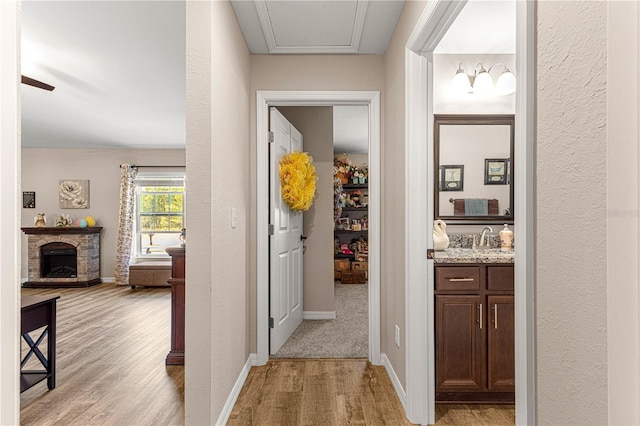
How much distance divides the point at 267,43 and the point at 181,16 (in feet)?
2.05

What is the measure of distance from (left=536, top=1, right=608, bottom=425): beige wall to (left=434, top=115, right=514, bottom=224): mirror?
2130mm

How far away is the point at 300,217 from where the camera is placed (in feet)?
13.5

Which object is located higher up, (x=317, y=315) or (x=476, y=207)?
(x=476, y=207)

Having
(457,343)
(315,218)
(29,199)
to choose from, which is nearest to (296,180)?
(315,218)

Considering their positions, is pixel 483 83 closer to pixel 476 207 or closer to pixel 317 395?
pixel 476 207

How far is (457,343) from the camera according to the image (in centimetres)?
242

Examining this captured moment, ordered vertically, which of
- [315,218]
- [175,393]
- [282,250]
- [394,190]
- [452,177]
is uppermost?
[452,177]

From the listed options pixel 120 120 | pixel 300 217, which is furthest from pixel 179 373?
pixel 120 120

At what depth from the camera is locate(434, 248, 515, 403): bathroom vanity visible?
95.2 inches

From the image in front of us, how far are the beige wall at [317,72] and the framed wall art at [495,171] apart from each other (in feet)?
3.44

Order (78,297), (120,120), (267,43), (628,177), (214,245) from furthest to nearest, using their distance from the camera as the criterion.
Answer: (78,297)
(120,120)
(267,43)
(214,245)
(628,177)

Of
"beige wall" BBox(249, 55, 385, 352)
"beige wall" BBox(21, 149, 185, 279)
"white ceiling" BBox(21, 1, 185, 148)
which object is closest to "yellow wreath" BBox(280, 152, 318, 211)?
"beige wall" BBox(249, 55, 385, 352)

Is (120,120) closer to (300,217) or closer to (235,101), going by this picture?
(300,217)

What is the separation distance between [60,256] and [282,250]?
18.4 feet
